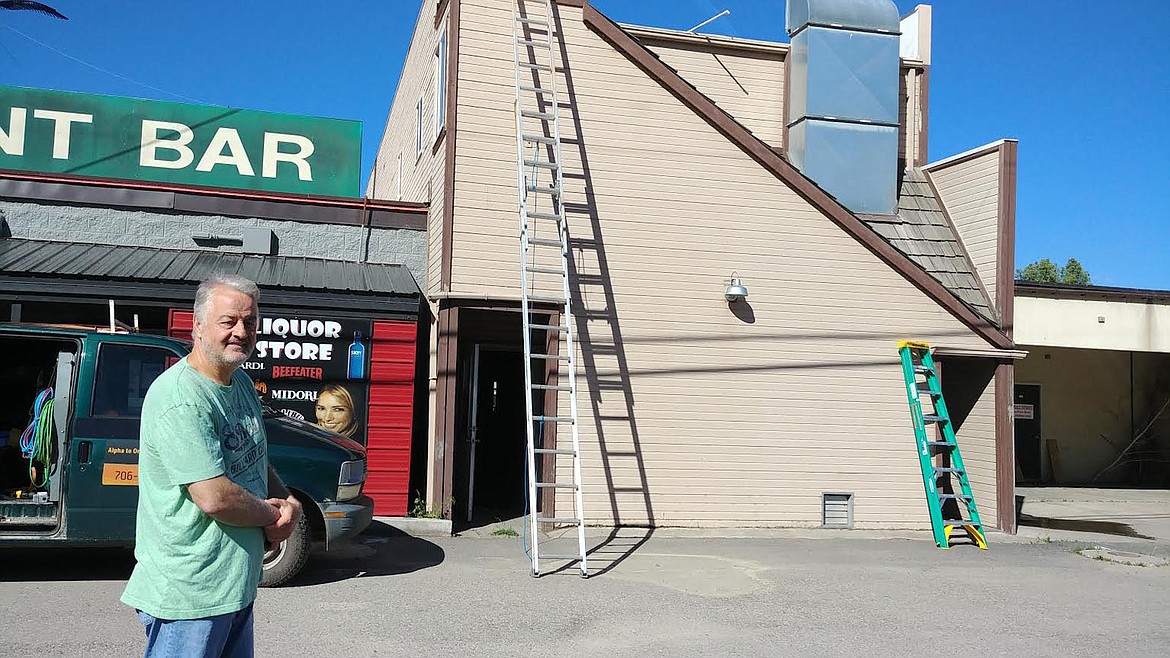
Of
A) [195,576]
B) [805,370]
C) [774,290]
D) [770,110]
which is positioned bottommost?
[195,576]

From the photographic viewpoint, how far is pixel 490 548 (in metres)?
9.93

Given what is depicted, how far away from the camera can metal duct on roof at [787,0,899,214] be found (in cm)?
1397

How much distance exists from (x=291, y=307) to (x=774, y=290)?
583cm

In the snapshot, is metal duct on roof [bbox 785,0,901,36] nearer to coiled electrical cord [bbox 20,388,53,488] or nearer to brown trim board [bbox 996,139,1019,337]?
brown trim board [bbox 996,139,1019,337]

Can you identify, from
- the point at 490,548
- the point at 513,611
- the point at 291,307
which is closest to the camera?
the point at 513,611

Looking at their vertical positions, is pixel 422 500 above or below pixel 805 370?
below

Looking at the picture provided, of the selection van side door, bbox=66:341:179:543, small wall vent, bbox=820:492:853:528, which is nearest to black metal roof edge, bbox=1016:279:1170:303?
small wall vent, bbox=820:492:853:528

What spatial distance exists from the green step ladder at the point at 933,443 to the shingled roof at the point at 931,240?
3.99 ft

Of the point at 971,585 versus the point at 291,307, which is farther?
the point at 291,307

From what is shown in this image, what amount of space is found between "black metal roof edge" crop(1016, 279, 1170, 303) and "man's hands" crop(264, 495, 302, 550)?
51.9 feet

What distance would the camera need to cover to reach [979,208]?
13109 millimetres

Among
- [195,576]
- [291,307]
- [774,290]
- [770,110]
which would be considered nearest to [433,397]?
[291,307]

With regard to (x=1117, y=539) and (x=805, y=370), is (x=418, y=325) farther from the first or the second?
(x=1117, y=539)

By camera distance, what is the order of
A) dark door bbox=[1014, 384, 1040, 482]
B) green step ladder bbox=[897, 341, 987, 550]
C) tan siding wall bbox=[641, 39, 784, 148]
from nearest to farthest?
green step ladder bbox=[897, 341, 987, 550] < tan siding wall bbox=[641, 39, 784, 148] < dark door bbox=[1014, 384, 1040, 482]
